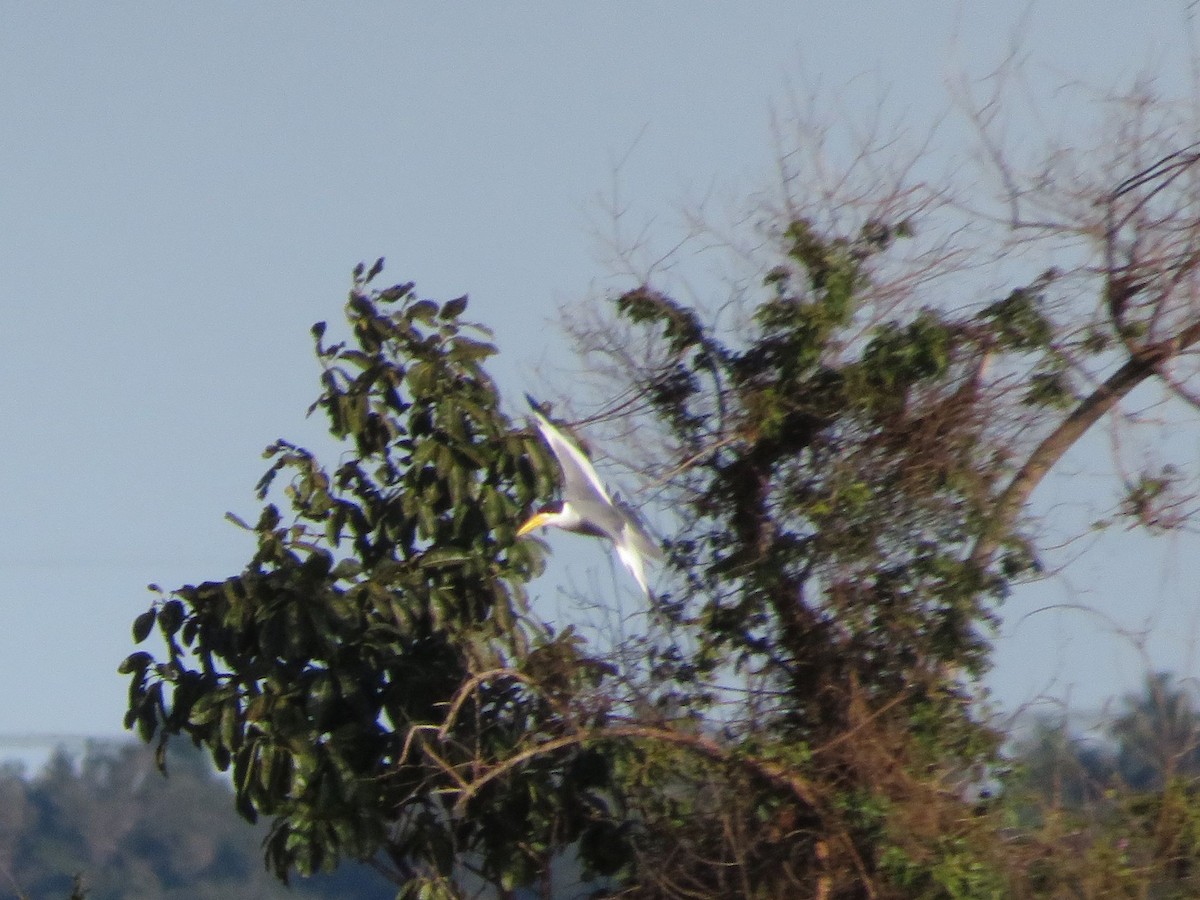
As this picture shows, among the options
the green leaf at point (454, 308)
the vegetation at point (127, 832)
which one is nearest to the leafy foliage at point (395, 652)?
the green leaf at point (454, 308)

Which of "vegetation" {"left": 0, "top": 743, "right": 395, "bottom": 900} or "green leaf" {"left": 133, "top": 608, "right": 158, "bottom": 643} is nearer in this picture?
"green leaf" {"left": 133, "top": 608, "right": 158, "bottom": 643}

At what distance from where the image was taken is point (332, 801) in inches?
239

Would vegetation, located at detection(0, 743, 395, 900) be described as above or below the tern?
above

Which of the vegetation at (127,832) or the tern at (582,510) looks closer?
the tern at (582,510)

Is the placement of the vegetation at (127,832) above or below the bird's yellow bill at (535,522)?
above

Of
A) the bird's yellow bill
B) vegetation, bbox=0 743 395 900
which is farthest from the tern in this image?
vegetation, bbox=0 743 395 900

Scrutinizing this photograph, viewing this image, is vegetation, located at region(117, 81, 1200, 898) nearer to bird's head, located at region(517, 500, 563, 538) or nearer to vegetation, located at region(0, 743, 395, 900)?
bird's head, located at region(517, 500, 563, 538)

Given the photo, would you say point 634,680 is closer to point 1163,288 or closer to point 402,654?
point 402,654

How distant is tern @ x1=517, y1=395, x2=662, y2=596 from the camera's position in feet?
20.6

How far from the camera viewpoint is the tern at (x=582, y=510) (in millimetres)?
6273

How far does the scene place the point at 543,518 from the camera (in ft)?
20.5

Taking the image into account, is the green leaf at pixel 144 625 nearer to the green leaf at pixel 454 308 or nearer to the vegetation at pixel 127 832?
the green leaf at pixel 454 308

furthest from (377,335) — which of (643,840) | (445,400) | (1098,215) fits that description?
(1098,215)

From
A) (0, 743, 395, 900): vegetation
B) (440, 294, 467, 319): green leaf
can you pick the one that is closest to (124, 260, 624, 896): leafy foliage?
(440, 294, 467, 319): green leaf
